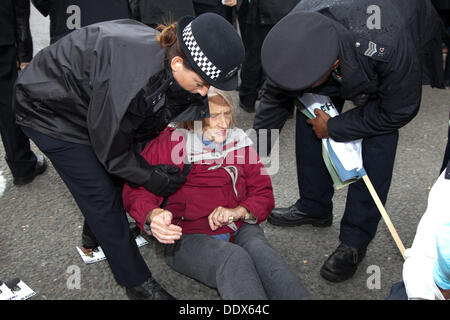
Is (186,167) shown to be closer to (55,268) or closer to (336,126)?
(336,126)

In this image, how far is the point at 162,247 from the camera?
8.35 ft

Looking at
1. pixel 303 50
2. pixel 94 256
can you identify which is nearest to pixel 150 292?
pixel 94 256

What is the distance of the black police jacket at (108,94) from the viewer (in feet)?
5.21

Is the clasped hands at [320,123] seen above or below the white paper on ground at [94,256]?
above

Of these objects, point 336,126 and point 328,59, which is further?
point 336,126

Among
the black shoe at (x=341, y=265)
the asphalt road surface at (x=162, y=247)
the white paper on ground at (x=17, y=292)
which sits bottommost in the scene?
the asphalt road surface at (x=162, y=247)

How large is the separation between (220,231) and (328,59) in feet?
3.06

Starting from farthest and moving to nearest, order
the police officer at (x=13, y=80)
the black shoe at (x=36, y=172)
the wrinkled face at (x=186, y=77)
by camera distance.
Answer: the black shoe at (x=36, y=172), the police officer at (x=13, y=80), the wrinkled face at (x=186, y=77)

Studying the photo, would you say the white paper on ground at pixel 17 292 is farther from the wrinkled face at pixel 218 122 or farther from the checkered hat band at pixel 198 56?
the checkered hat band at pixel 198 56

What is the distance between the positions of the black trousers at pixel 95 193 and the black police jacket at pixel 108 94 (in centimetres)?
5

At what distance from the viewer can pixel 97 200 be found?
1890mm

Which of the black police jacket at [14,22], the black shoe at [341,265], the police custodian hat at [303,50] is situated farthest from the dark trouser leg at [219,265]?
the black police jacket at [14,22]
